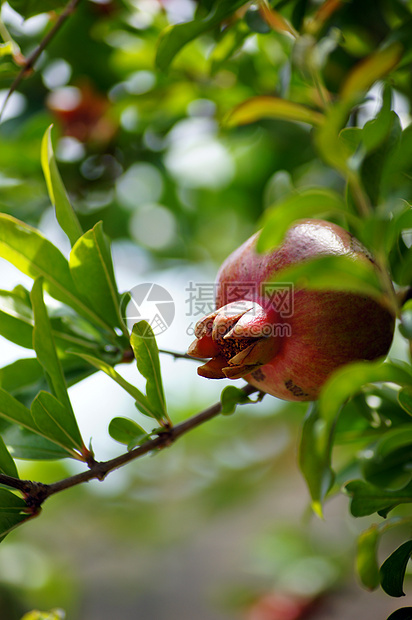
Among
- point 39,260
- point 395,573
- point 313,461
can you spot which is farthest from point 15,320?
point 395,573

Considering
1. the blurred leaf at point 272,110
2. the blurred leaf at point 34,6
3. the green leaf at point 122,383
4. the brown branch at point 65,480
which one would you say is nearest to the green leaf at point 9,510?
the brown branch at point 65,480

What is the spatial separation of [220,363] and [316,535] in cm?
135

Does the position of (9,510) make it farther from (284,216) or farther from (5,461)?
(284,216)

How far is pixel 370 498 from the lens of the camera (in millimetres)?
529

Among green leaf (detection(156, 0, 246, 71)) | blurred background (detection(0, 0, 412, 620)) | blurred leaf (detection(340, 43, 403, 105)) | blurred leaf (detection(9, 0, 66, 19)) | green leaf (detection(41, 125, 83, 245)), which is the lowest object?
blurred background (detection(0, 0, 412, 620))

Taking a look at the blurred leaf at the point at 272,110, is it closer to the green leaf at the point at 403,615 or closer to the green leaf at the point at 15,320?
the green leaf at the point at 15,320

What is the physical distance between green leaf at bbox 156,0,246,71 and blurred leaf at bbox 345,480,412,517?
0.46 metres

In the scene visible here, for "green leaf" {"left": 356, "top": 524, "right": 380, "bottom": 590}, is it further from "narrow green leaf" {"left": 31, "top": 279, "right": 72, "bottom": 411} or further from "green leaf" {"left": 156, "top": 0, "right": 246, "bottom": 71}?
"green leaf" {"left": 156, "top": 0, "right": 246, "bottom": 71}

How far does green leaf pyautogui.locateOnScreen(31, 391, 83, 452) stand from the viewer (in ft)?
1.68

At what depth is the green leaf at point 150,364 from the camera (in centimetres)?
48

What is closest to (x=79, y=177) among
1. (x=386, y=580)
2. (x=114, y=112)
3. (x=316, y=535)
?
(x=114, y=112)

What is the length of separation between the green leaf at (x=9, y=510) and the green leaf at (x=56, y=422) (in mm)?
57

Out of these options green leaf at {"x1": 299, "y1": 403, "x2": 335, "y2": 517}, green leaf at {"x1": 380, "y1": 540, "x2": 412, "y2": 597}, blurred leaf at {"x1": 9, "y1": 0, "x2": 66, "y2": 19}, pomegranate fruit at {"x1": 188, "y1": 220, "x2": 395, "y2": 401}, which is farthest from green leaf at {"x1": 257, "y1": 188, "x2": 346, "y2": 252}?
blurred leaf at {"x1": 9, "y1": 0, "x2": 66, "y2": 19}

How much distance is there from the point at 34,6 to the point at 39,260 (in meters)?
0.35
